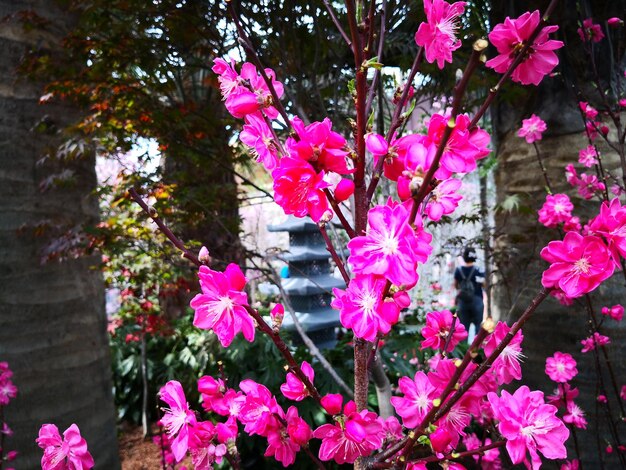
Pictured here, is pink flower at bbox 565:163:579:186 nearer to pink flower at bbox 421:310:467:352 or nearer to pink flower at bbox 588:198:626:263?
pink flower at bbox 421:310:467:352

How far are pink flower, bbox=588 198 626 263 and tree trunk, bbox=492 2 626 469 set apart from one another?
1702 millimetres

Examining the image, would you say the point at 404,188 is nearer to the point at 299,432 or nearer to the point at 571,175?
the point at 299,432

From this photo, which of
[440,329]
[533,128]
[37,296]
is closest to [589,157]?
[533,128]

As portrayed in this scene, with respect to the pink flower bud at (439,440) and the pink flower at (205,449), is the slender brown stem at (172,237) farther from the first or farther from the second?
the pink flower bud at (439,440)

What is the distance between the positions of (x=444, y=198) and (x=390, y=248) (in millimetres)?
205

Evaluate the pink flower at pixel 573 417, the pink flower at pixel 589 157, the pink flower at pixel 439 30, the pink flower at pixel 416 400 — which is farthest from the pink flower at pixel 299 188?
the pink flower at pixel 589 157

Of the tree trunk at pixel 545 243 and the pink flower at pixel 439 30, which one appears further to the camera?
the tree trunk at pixel 545 243

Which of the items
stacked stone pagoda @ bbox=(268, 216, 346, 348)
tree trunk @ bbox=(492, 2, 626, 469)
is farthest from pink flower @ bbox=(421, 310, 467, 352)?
stacked stone pagoda @ bbox=(268, 216, 346, 348)

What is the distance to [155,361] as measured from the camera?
4.83 m

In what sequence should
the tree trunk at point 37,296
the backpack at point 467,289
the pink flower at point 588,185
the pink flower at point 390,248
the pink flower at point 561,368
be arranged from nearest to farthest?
1. the pink flower at point 390,248
2. the pink flower at point 561,368
3. the pink flower at point 588,185
4. the tree trunk at point 37,296
5. the backpack at point 467,289

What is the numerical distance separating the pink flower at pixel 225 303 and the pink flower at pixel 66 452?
0.32m

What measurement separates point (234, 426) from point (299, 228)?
13.1 ft

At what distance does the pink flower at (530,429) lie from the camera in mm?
574

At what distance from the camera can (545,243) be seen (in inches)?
95.1
